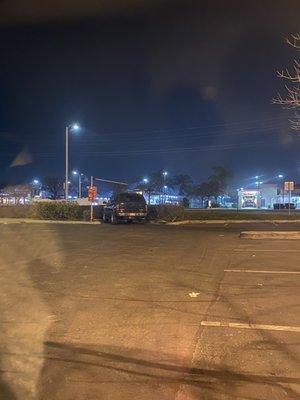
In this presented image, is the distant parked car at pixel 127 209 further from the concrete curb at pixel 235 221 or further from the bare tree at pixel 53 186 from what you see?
the bare tree at pixel 53 186

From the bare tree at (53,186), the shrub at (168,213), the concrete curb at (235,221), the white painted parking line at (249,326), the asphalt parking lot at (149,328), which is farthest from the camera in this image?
the bare tree at (53,186)

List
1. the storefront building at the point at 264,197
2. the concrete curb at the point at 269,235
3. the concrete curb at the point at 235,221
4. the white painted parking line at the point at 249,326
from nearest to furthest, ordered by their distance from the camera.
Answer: the white painted parking line at the point at 249,326, the concrete curb at the point at 269,235, the concrete curb at the point at 235,221, the storefront building at the point at 264,197

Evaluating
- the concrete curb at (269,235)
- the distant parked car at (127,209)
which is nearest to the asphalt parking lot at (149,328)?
the concrete curb at (269,235)

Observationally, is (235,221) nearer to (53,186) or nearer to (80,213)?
(80,213)

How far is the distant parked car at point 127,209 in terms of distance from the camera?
36000 mm

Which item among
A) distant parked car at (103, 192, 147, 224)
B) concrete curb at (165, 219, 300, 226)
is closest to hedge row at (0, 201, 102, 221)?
distant parked car at (103, 192, 147, 224)

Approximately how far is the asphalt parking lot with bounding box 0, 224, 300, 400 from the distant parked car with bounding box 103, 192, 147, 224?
67.3 feet

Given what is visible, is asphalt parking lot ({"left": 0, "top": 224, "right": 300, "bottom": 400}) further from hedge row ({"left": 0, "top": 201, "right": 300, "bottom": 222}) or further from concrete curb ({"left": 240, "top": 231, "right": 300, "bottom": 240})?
hedge row ({"left": 0, "top": 201, "right": 300, "bottom": 222})

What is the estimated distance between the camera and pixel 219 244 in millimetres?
20234

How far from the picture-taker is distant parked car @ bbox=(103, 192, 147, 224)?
118 feet

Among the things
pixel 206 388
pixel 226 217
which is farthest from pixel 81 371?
pixel 226 217

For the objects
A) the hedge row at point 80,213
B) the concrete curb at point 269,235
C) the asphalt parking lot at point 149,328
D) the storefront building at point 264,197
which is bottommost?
the asphalt parking lot at point 149,328

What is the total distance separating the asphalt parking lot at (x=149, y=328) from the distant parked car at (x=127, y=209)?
20521mm

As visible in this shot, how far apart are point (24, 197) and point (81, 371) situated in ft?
282
